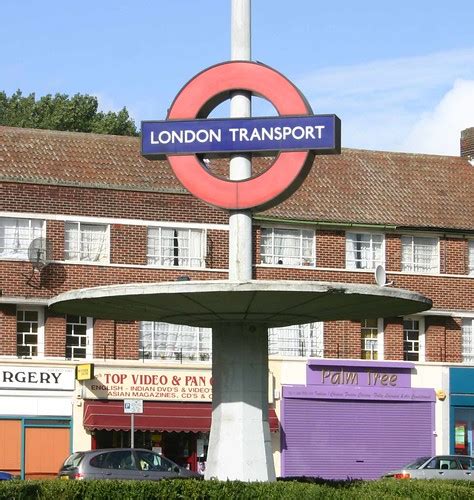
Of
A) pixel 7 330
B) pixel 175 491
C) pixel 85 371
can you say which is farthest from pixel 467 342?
pixel 175 491

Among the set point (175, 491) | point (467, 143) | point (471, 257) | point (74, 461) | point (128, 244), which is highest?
point (467, 143)

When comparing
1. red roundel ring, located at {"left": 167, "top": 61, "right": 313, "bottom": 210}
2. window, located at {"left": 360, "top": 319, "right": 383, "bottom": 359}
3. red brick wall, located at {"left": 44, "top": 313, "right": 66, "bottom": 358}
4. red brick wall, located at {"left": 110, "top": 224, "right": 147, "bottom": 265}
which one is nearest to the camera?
red roundel ring, located at {"left": 167, "top": 61, "right": 313, "bottom": 210}

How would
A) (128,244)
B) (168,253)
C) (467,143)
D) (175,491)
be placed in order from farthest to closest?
(467,143) < (168,253) < (128,244) < (175,491)

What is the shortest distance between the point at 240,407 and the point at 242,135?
196 inches

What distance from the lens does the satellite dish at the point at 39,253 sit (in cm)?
4719

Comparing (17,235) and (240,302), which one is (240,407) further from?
(17,235)

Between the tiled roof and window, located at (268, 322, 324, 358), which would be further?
window, located at (268, 322, 324, 358)

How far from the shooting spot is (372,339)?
53031 mm

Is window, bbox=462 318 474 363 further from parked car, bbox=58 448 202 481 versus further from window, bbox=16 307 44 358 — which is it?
parked car, bbox=58 448 202 481

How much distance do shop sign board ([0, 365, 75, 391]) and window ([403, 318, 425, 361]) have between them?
12.3 m

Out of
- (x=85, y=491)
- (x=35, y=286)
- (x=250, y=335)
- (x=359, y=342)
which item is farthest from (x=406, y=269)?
(x=85, y=491)

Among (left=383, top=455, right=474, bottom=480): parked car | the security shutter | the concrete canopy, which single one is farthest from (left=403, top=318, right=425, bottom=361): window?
the concrete canopy

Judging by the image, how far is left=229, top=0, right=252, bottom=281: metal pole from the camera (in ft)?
93.2

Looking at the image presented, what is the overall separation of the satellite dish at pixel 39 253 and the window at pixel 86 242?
811mm
